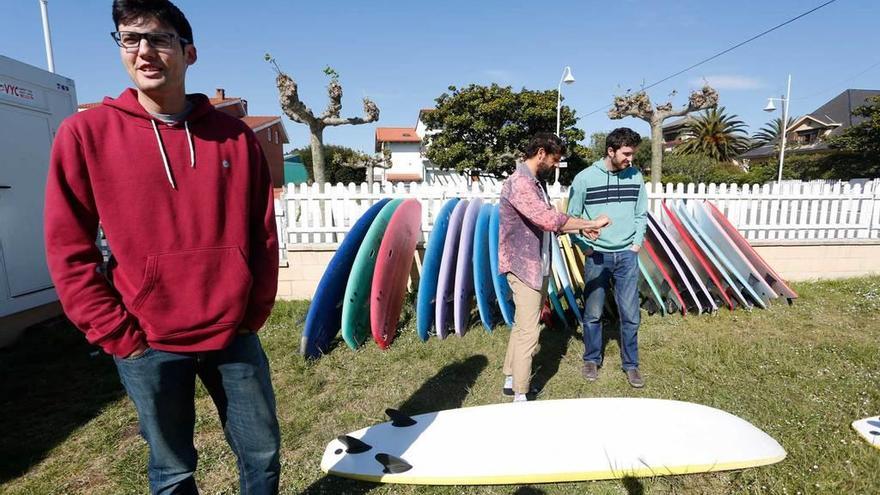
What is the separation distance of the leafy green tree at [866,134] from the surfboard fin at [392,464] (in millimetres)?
32151

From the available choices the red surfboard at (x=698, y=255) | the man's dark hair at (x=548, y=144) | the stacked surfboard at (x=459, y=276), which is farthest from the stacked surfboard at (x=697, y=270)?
the man's dark hair at (x=548, y=144)

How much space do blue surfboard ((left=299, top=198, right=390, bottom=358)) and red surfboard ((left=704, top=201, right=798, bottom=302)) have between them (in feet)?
15.6

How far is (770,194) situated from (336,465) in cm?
764

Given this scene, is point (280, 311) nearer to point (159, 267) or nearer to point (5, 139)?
point (5, 139)

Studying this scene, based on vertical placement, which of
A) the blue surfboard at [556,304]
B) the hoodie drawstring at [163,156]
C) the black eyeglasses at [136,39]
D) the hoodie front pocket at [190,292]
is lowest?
the blue surfboard at [556,304]

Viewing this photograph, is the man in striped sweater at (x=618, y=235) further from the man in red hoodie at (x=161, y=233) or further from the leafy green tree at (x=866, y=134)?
the leafy green tree at (x=866, y=134)

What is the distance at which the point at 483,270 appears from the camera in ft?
16.0

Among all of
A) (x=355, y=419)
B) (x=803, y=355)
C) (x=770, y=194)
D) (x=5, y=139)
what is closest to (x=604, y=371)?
(x=803, y=355)

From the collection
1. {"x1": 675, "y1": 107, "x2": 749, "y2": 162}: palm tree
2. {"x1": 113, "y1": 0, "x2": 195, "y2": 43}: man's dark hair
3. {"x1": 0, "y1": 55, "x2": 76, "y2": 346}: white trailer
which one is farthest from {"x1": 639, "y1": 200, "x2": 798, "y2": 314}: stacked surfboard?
{"x1": 675, "y1": 107, "x2": 749, "y2": 162}: palm tree

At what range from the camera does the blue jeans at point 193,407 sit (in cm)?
148

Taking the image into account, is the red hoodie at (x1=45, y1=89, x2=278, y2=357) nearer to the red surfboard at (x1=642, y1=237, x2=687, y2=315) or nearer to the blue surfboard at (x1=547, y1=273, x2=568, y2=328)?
the blue surfboard at (x1=547, y1=273, x2=568, y2=328)

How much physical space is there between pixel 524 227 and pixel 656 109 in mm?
15210

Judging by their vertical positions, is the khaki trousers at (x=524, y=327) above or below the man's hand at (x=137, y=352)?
below

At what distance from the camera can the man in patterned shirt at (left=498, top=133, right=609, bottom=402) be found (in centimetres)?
311
